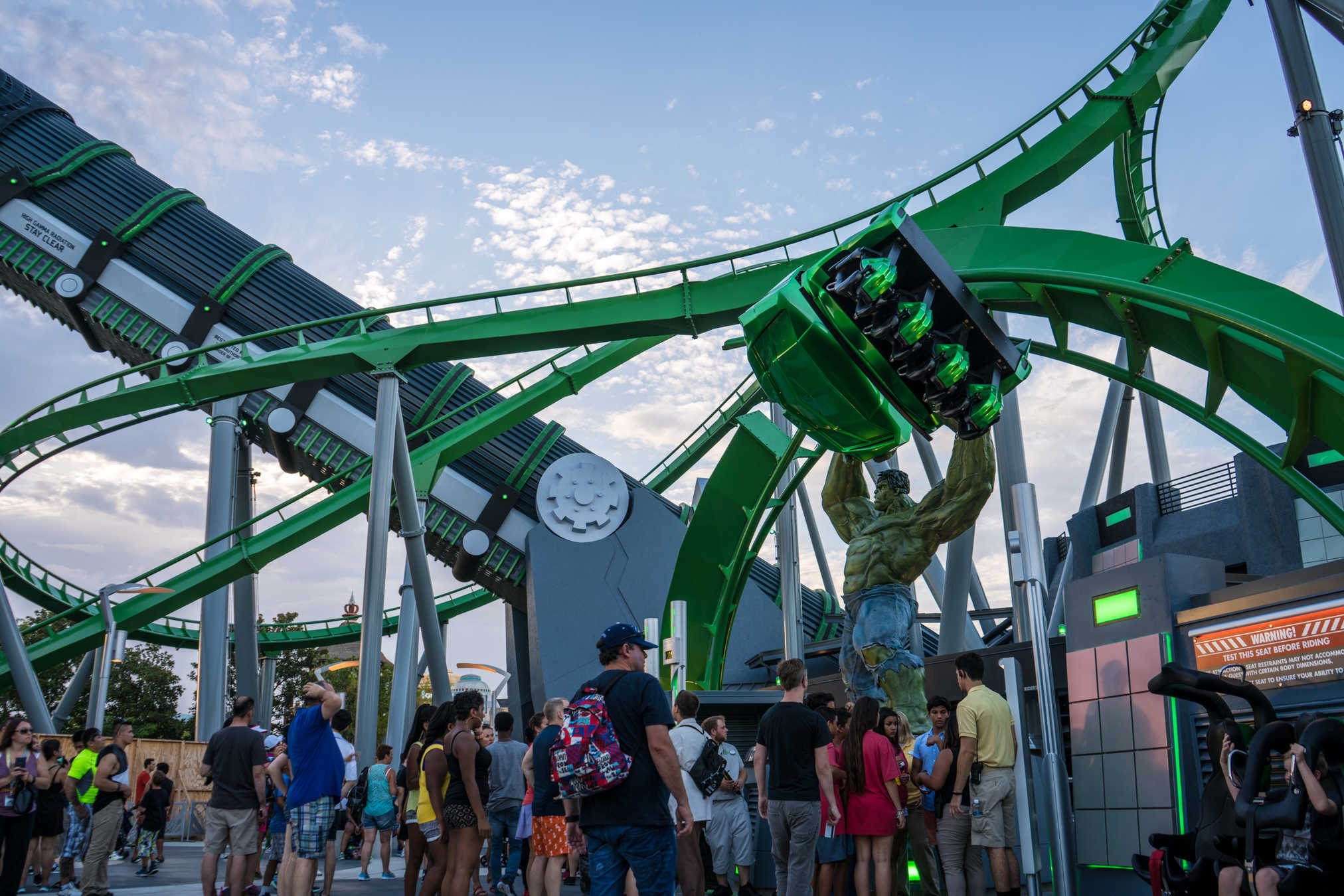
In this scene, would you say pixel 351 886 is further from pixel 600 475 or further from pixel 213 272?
pixel 213 272

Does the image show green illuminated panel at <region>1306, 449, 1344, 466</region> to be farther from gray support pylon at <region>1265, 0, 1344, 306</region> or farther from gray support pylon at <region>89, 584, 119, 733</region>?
gray support pylon at <region>89, 584, 119, 733</region>

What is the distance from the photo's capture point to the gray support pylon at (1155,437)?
85.9 feet

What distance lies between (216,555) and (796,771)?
62.0 ft

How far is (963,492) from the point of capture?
1087 centimetres

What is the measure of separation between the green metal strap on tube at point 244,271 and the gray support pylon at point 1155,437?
68.7ft

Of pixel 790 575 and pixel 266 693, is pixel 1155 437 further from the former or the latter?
pixel 266 693

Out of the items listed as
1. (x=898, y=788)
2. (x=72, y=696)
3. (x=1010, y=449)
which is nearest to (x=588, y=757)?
(x=898, y=788)

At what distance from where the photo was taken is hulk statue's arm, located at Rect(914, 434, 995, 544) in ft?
35.5

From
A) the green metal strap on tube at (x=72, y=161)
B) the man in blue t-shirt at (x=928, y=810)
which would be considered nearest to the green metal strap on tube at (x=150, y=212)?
the green metal strap on tube at (x=72, y=161)

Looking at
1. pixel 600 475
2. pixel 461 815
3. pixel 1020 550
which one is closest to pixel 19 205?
pixel 600 475

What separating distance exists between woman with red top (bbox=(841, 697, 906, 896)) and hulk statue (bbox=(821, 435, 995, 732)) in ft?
9.88

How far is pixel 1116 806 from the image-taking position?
8.10m

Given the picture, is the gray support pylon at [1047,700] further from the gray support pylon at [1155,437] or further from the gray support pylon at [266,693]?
the gray support pylon at [266,693]

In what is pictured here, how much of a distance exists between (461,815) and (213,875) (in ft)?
8.09
